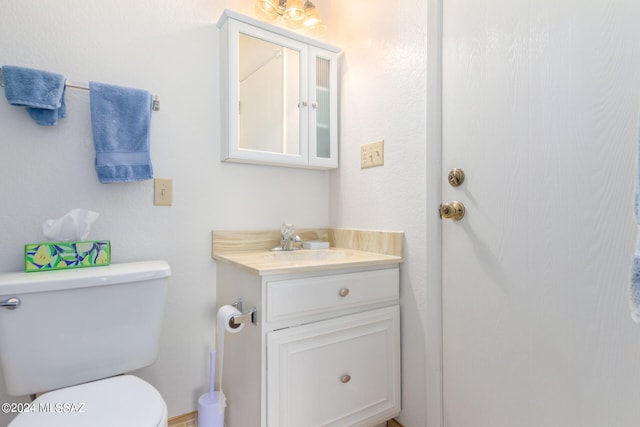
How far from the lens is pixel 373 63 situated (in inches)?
55.9

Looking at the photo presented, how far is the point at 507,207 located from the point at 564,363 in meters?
0.44

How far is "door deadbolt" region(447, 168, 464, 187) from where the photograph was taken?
108 centimetres

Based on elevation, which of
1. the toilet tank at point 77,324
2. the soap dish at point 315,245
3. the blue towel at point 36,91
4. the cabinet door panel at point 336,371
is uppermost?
the blue towel at point 36,91

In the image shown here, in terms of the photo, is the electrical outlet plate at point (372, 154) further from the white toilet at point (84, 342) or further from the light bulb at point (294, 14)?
the white toilet at point (84, 342)

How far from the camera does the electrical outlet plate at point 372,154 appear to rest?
4.48ft

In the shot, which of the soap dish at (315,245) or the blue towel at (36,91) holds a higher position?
the blue towel at (36,91)

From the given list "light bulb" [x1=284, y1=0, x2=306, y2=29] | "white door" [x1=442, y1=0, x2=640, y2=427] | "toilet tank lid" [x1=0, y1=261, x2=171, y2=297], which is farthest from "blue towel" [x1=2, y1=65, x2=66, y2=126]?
"white door" [x1=442, y1=0, x2=640, y2=427]

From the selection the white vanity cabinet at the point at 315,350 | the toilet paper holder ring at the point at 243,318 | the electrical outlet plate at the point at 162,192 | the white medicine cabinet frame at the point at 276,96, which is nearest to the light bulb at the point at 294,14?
the white medicine cabinet frame at the point at 276,96

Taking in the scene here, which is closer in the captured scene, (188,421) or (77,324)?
(77,324)

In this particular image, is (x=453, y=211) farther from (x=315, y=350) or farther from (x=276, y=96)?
(x=276, y=96)

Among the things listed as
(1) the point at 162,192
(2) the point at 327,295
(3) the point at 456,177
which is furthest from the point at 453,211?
(1) the point at 162,192

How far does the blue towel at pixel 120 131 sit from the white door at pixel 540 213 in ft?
3.65

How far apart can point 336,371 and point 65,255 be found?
3.24 ft

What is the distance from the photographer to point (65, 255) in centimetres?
104
